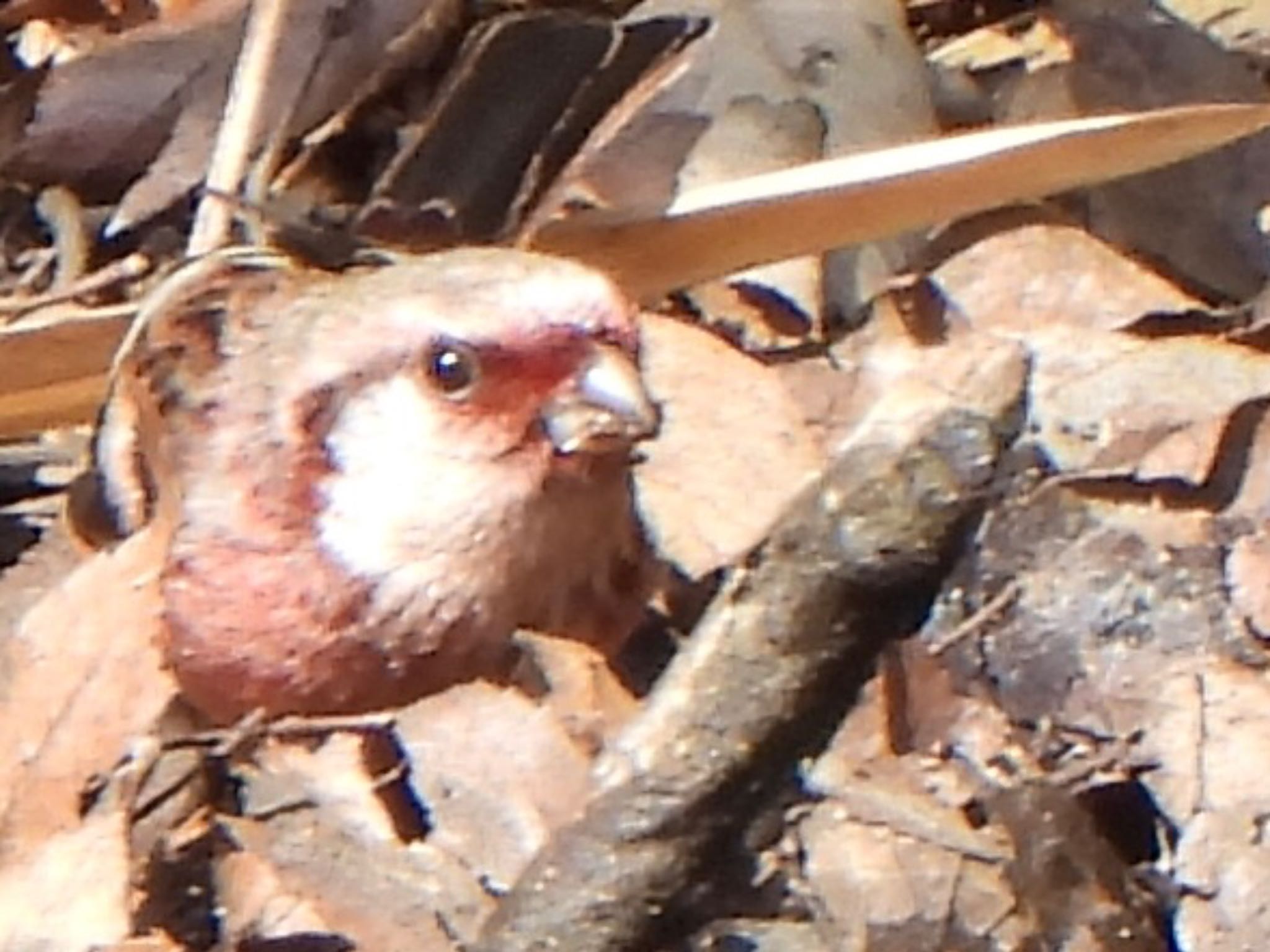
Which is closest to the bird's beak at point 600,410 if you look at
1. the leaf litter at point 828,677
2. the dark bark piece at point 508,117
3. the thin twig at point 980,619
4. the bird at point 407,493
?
the bird at point 407,493

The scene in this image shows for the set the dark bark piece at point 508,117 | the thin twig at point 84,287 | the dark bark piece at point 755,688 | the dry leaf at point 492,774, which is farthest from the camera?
the dark bark piece at point 508,117

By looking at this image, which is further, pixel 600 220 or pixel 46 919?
pixel 600 220

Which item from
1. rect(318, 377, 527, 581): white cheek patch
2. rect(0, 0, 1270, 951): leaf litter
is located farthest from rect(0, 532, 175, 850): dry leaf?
rect(318, 377, 527, 581): white cheek patch

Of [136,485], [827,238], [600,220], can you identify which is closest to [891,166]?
[827,238]

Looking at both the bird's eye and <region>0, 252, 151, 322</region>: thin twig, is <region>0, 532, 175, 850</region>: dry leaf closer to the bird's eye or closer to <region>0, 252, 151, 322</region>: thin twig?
the bird's eye

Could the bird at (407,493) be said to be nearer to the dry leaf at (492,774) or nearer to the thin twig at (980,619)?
the dry leaf at (492,774)

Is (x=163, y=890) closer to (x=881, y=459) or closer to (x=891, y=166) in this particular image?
(x=881, y=459)

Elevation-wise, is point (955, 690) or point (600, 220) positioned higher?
point (600, 220)
